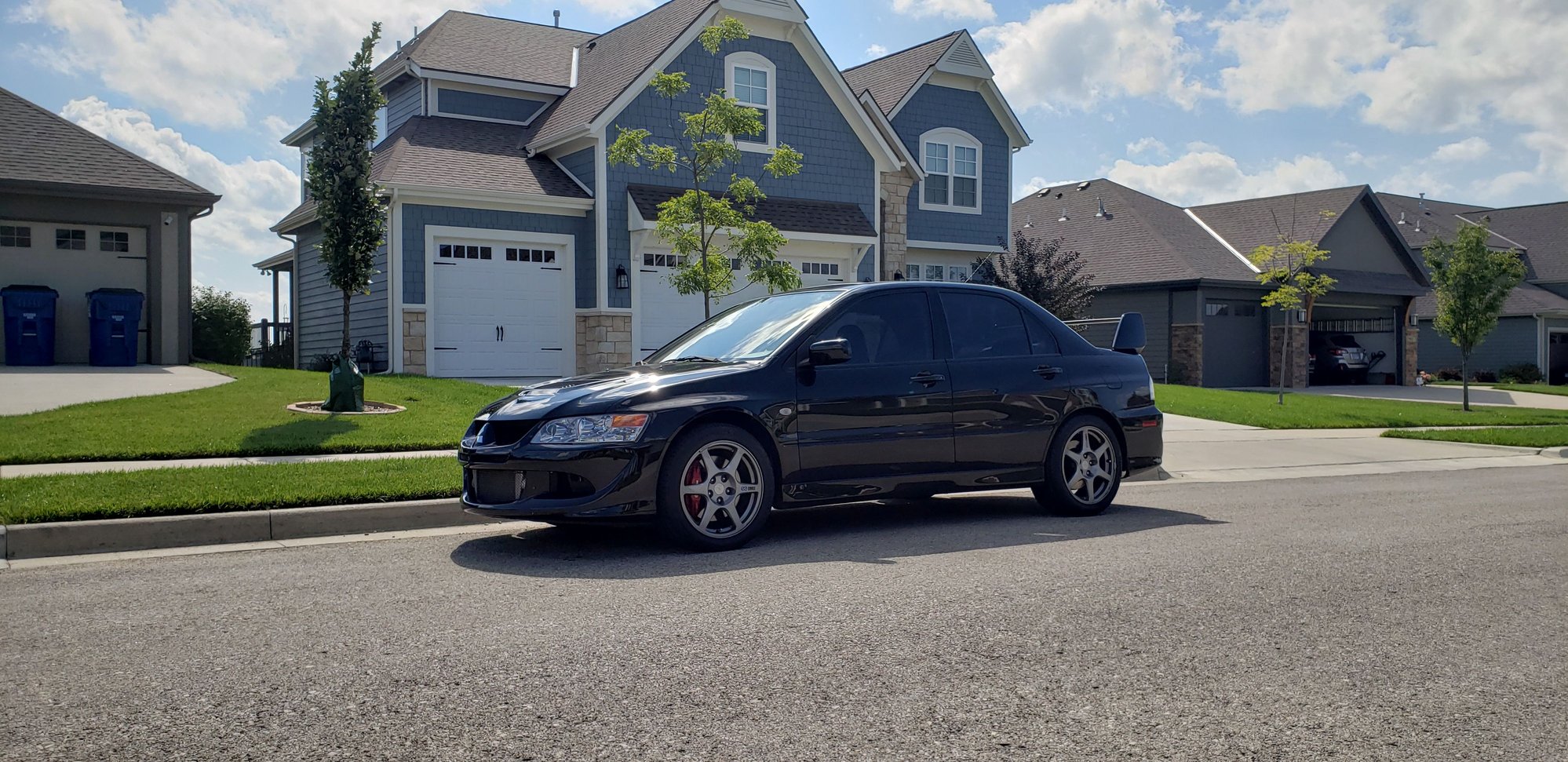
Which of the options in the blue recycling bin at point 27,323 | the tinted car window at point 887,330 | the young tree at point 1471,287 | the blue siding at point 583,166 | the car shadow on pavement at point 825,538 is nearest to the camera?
the car shadow on pavement at point 825,538

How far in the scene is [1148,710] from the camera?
4.08 m

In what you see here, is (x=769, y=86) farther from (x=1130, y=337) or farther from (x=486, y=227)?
(x=1130, y=337)

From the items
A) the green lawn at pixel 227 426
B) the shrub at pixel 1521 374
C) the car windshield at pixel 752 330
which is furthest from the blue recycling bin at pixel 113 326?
the shrub at pixel 1521 374

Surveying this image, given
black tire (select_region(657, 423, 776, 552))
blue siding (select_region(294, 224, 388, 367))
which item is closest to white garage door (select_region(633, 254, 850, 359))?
blue siding (select_region(294, 224, 388, 367))

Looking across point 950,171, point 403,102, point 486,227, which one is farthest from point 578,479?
point 950,171

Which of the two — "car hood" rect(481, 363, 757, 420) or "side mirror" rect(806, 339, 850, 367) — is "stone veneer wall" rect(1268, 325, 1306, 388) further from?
"car hood" rect(481, 363, 757, 420)

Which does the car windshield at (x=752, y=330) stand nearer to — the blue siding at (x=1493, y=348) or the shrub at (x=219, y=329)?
the shrub at (x=219, y=329)

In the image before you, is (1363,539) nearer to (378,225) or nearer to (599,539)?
(599,539)

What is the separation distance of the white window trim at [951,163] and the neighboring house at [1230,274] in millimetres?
6552

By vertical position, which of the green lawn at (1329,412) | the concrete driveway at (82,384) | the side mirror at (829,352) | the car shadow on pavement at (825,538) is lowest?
the car shadow on pavement at (825,538)

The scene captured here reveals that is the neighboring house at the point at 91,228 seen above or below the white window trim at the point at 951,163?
below

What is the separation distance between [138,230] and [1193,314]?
78.2 ft

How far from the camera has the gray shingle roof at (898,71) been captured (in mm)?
26953

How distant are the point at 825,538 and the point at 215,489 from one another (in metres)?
4.16
